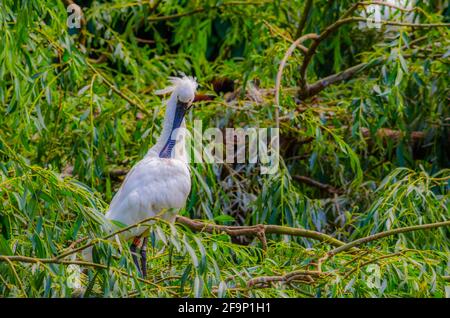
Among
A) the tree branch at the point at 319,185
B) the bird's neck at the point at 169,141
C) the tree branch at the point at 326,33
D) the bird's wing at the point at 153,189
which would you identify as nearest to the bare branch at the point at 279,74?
the tree branch at the point at 326,33

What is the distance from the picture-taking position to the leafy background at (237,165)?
353 centimetres

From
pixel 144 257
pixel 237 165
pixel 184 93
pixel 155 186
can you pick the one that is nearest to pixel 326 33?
pixel 237 165

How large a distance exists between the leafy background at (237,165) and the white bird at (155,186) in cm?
10

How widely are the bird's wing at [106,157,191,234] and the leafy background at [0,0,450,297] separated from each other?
112 mm

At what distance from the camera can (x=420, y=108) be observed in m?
5.70

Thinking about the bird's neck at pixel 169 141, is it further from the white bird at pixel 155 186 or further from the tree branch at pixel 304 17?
the tree branch at pixel 304 17

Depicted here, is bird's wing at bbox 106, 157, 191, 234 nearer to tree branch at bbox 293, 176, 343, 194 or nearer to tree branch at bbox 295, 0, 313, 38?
tree branch at bbox 293, 176, 343, 194

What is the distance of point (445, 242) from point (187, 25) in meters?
2.54

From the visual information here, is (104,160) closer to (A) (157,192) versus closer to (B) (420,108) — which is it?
(A) (157,192)

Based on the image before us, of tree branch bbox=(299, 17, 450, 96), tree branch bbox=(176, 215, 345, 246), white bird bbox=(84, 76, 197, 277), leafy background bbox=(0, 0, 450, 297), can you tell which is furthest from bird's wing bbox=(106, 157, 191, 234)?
tree branch bbox=(299, 17, 450, 96)

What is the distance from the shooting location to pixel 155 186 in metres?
4.64

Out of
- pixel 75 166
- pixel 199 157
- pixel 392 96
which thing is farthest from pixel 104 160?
pixel 392 96

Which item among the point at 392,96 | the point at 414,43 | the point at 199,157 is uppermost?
the point at 414,43

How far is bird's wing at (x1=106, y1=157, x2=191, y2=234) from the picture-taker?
4.60 m
